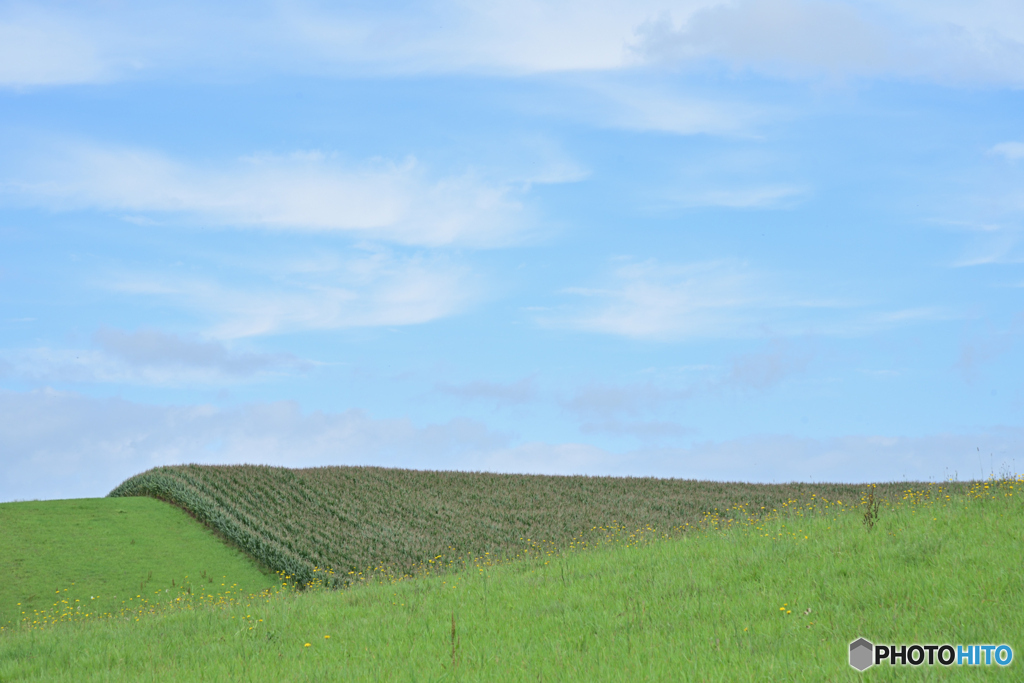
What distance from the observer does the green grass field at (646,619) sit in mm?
7145

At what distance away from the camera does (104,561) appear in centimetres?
2066

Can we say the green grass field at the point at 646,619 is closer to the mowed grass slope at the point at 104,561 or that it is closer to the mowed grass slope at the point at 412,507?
the mowed grass slope at the point at 104,561

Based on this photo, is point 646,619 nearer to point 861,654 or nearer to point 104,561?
point 861,654

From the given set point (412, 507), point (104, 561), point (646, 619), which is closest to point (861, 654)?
point (646, 619)

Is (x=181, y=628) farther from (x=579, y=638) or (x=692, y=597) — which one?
(x=692, y=597)

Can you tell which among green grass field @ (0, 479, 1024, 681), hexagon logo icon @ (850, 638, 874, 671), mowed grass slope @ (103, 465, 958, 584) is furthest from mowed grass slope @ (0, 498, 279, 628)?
hexagon logo icon @ (850, 638, 874, 671)

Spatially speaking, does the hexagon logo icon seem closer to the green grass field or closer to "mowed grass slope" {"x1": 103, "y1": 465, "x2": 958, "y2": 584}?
the green grass field

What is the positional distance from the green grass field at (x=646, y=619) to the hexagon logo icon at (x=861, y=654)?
0.12m

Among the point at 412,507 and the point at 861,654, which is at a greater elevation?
the point at 412,507

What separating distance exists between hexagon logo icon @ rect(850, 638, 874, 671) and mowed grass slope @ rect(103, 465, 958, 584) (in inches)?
473

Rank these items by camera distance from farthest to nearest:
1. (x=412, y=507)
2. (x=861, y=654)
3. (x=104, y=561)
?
(x=412, y=507) → (x=104, y=561) → (x=861, y=654)

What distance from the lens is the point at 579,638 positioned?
8172mm

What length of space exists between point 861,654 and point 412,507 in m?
21.1

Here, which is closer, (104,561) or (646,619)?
(646,619)
